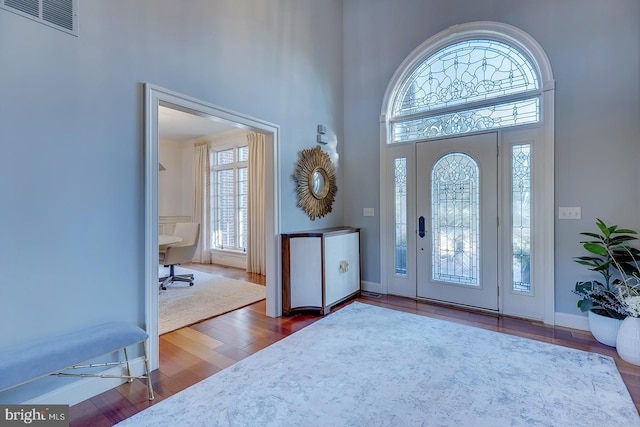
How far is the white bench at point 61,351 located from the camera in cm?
146

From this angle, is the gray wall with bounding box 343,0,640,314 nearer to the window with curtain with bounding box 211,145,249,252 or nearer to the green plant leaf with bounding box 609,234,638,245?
the green plant leaf with bounding box 609,234,638,245

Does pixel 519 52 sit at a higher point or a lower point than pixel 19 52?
higher

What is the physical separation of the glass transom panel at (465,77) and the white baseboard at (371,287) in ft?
7.93

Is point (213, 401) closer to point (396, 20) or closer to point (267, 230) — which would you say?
point (267, 230)

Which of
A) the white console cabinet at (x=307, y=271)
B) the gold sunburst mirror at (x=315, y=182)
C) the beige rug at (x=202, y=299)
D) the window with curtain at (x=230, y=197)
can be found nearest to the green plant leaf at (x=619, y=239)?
the white console cabinet at (x=307, y=271)

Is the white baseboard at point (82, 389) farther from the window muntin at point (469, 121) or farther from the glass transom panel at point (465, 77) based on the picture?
the glass transom panel at point (465, 77)

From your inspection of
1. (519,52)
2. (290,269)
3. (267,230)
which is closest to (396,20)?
(519,52)

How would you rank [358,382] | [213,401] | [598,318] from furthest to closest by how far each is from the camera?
[598,318] < [358,382] < [213,401]

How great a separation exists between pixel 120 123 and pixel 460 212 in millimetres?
3549

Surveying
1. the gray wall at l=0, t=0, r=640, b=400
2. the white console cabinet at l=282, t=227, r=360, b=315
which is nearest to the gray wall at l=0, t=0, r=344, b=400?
the gray wall at l=0, t=0, r=640, b=400

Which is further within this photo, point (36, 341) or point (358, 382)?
point (358, 382)

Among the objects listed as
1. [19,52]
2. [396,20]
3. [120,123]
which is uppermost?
[396,20]

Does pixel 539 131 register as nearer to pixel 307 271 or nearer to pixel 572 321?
pixel 572 321

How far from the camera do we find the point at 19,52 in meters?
1.70
